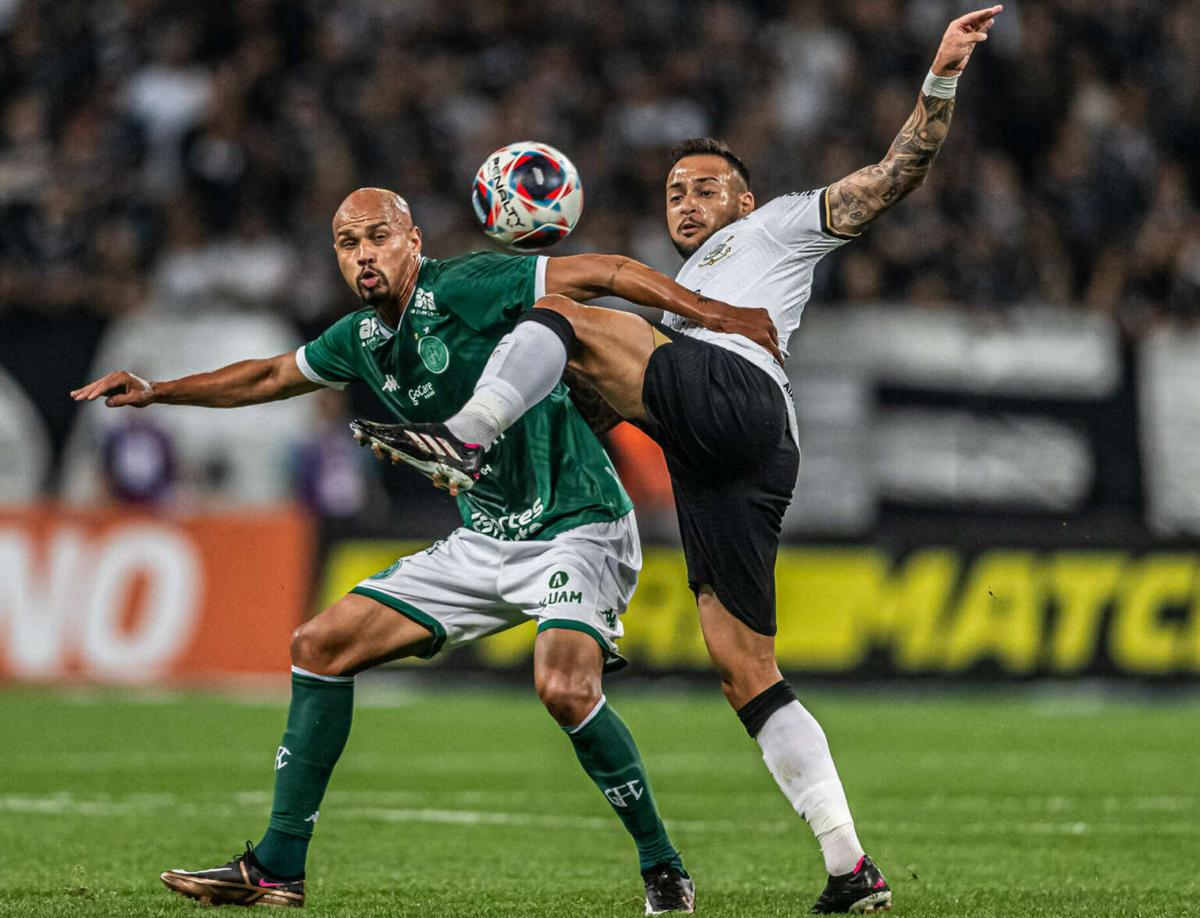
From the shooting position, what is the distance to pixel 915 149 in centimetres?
614

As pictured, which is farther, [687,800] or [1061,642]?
[1061,642]

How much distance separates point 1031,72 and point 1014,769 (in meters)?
10.9

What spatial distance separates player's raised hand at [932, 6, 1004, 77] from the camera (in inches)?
238

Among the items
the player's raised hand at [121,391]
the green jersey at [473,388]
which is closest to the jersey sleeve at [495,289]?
the green jersey at [473,388]

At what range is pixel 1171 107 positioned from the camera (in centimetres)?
2030

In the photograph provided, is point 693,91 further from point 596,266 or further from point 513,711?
point 596,266

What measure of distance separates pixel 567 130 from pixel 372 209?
A: 40.0 feet

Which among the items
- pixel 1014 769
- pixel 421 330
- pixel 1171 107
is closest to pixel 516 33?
pixel 1171 107

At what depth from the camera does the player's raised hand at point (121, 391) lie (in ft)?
21.1

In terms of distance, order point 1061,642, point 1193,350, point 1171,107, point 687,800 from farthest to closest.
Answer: point 1171,107 < point 1193,350 < point 1061,642 < point 687,800

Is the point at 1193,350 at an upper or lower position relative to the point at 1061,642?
upper

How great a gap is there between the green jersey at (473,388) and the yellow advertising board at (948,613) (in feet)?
28.3

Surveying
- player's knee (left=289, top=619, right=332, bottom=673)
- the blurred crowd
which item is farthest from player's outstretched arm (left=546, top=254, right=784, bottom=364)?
the blurred crowd

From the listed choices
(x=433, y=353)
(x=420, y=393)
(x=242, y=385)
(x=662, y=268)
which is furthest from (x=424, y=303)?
(x=662, y=268)
